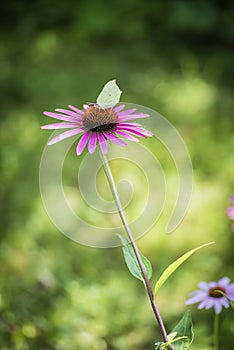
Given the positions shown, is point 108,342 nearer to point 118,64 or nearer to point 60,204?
point 60,204

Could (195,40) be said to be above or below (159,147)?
above

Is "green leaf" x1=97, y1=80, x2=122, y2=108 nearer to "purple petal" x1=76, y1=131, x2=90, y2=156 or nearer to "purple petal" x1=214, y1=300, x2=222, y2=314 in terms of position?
"purple petal" x1=76, y1=131, x2=90, y2=156

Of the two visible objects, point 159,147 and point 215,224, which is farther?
point 159,147

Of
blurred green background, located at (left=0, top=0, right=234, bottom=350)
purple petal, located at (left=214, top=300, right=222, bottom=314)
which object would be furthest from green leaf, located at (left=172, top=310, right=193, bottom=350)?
blurred green background, located at (left=0, top=0, right=234, bottom=350)

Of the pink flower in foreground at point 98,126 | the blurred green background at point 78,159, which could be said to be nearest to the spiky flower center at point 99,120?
the pink flower in foreground at point 98,126

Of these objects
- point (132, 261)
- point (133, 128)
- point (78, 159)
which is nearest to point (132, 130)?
point (133, 128)

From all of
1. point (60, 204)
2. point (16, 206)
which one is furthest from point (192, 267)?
point (16, 206)
